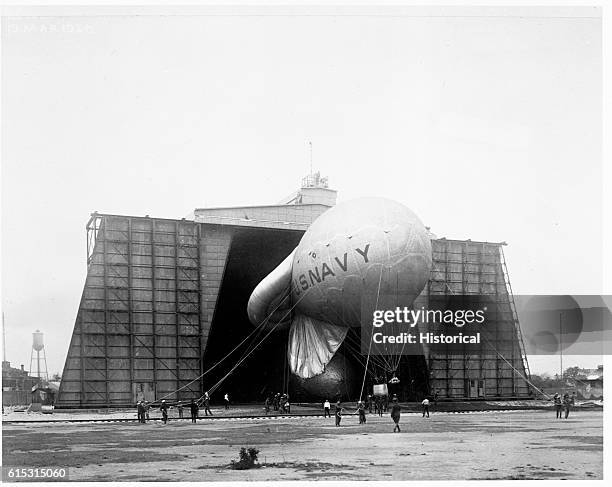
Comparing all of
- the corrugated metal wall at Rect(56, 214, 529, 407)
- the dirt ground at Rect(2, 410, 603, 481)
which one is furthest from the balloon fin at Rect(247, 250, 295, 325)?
the dirt ground at Rect(2, 410, 603, 481)

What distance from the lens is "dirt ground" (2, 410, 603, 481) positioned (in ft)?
49.3

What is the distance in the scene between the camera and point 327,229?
29172 mm

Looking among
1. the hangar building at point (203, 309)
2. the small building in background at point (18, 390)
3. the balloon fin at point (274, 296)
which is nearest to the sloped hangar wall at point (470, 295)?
the hangar building at point (203, 309)

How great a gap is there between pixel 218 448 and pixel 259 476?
3.52 meters

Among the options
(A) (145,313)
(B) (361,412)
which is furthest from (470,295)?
(B) (361,412)

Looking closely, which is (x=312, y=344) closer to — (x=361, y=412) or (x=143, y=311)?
(x=361, y=412)

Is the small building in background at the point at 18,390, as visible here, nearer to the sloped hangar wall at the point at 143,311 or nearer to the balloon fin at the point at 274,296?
the sloped hangar wall at the point at 143,311

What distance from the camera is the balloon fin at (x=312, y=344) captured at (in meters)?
30.6

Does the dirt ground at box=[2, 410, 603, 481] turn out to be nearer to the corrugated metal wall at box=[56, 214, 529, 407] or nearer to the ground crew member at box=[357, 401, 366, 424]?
the ground crew member at box=[357, 401, 366, 424]

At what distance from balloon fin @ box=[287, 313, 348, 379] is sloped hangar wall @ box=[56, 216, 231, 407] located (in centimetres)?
600

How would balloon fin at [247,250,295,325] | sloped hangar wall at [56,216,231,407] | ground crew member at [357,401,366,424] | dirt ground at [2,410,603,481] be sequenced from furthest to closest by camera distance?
sloped hangar wall at [56,216,231,407]
balloon fin at [247,250,295,325]
ground crew member at [357,401,366,424]
dirt ground at [2,410,603,481]

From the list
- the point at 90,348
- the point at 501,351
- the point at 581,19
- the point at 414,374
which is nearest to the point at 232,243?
the point at 90,348

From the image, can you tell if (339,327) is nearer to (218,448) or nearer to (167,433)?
(167,433)

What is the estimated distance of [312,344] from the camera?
31.4m
